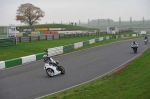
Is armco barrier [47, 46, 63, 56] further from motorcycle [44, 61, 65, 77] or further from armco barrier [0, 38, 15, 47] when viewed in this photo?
motorcycle [44, 61, 65, 77]

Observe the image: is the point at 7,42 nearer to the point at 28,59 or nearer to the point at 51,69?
the point at 28,59

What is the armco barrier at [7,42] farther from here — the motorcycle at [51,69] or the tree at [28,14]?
the tree at [28,14]

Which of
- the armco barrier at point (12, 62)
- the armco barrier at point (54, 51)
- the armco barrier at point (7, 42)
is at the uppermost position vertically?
the armco barrier at point (7, 42)

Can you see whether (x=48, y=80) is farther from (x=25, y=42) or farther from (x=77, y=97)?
(x=25, y=42)

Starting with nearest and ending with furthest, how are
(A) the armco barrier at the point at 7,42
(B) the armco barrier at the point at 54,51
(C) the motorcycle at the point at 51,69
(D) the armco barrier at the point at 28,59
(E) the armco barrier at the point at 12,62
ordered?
1. (C) the motorcycle at the point at 51,69
2. (E) the armco barrier at the point at 12,62
3. (D) the armco barrier at the point at 28,59
4. (B) the armco barrier at the point at 54,51
5. (A) the armco barrier at the point at 7,42

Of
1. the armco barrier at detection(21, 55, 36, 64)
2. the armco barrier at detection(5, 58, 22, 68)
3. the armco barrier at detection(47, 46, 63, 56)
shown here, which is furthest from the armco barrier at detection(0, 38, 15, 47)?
the armco barrier at detection(5, 58, 22, 68)

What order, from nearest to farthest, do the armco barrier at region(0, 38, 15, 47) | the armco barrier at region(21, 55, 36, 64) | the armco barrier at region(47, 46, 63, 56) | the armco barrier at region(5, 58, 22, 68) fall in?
the armco barrier at region(5, 58, 22, 68) < the armco barrier at region(21, 55, 36, 64) < the armco barrier at region(47, 46, 63, 56) < the armco barrier at region(0, 38, 15, 47)

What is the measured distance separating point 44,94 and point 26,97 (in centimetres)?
91

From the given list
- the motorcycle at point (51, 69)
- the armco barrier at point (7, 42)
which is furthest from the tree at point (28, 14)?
the motorcycle at point (51, 69)

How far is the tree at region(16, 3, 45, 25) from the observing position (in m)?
90.3

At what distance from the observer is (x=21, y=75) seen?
16516 mm

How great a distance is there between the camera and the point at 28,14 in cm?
9175

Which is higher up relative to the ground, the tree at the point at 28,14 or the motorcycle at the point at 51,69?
the tree at the point at 28,14

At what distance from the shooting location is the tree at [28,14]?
9031cm
